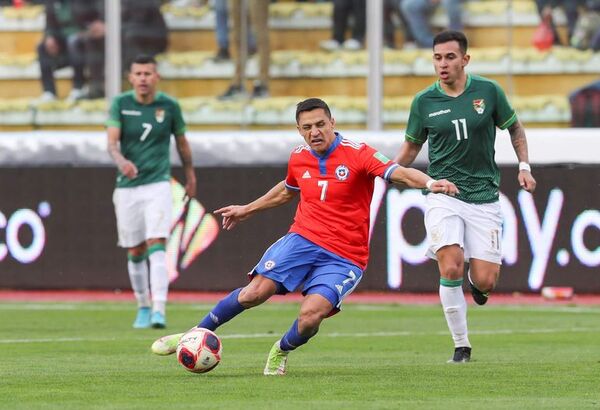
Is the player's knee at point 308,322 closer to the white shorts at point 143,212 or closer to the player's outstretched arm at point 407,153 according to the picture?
the player's outstretched arm at point 407,153

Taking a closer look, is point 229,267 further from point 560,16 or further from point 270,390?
point 270,390

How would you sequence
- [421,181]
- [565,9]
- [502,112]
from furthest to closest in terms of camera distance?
[565,9] → [502,112] → [421,181]

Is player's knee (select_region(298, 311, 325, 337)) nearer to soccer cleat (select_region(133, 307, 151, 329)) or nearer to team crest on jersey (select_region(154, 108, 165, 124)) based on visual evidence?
soccer cleat (select_region(133, 307, 151, 329))

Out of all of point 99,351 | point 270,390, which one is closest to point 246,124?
point 99,351

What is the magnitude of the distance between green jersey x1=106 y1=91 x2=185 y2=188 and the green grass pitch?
146 cm

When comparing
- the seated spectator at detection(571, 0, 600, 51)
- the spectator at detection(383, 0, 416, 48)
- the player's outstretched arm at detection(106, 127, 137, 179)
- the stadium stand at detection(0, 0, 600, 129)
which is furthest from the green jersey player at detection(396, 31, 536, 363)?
the spectator at detection(383, 0, 416, 48)

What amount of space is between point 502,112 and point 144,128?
14.4 feet

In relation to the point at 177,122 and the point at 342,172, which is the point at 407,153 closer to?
the point at 342,172

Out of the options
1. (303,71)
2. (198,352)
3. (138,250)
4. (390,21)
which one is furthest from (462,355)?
(303,71)

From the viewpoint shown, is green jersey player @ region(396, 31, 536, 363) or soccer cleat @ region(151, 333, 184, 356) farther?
green jersey player @ region(396, 31, 536, 363)

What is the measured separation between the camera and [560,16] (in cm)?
1869

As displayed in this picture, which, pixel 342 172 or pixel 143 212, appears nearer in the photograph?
pixel 342 172

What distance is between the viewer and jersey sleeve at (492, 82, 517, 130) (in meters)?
10.3

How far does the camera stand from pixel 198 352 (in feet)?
29.2
